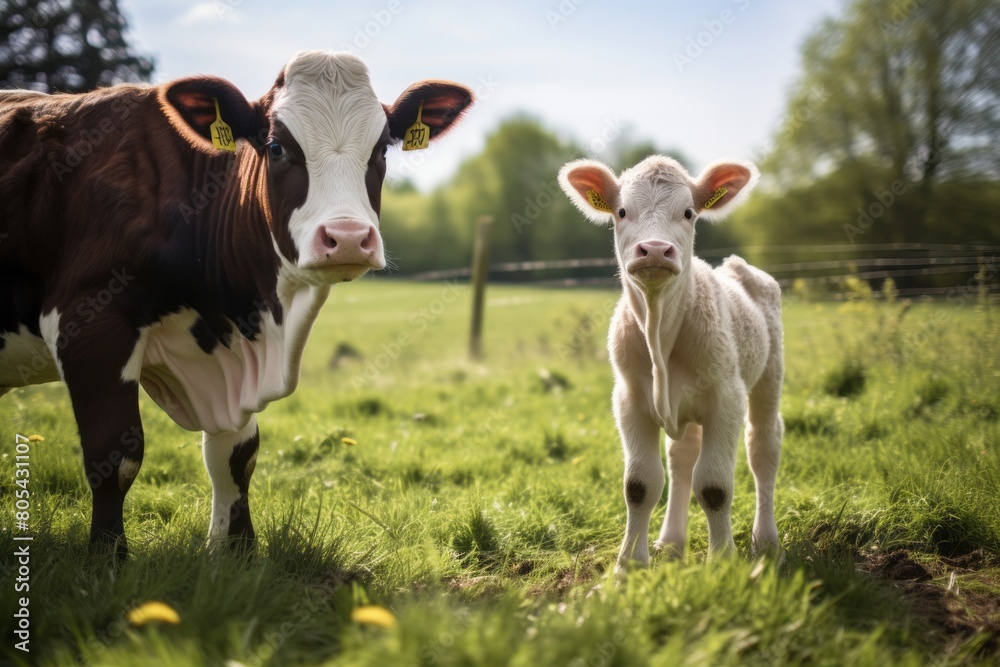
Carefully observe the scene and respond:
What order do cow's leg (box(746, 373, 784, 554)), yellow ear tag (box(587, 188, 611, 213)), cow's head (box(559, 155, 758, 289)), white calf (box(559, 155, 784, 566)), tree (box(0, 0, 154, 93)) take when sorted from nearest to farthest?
1. cow's head (box(559, 155, 758, 289))
2. white calf (box(559, 155, 784, 566))
3. yellow ear tag (box(587, 188, 611, 213))
4. cow's leg (box(746, 373, 784, 554))
5. tree (box(0, 0, 154, 93))

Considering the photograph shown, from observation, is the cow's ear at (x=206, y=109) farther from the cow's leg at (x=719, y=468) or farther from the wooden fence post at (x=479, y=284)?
the wooden fence post at (x=479, y=284)

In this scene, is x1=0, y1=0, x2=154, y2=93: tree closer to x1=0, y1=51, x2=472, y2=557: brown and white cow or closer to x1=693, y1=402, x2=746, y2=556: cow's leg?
x1=0, y1=51, x2=472, y2=557: brown and white cow

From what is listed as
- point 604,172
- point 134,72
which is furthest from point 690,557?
point 134,72

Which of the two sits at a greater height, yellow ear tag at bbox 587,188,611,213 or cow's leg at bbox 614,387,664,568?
yellow ear tag at bbox 587,188,611,213

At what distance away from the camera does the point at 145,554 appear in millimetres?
2895

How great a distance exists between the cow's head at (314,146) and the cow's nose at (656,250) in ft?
3.58

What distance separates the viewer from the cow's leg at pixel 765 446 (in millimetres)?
3835

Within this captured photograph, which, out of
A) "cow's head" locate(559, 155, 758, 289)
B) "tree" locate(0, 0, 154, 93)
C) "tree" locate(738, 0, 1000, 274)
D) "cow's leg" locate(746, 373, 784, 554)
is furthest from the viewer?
"tree" locate(738, 0, 1000, 274)

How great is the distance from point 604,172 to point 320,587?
2.31 metres

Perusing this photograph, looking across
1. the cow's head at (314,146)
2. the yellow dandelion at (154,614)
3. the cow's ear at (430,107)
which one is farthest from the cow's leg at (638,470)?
the yellow dandelion at (154,614)

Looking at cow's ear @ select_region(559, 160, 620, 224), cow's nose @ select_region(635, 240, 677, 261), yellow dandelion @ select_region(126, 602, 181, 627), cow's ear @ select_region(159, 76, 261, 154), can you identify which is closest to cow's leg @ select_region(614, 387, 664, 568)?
cow's nose @ select_region(635, 240, 677, 261)

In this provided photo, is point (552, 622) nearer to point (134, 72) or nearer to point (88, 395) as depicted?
point (88, 395)

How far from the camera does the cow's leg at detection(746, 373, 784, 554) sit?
3.83 meters

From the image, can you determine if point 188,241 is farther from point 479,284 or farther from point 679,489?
point 479,284
